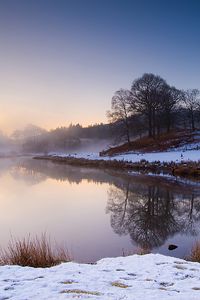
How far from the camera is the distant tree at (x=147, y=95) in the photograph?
53812 mm

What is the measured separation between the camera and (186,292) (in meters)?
4.49

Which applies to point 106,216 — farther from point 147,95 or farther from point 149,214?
point 147,95

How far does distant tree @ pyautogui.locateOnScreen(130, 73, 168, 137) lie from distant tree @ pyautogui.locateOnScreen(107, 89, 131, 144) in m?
1.10

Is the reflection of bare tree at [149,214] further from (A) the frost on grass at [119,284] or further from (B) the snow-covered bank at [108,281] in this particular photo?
(A) the frost on grass at [119,284]

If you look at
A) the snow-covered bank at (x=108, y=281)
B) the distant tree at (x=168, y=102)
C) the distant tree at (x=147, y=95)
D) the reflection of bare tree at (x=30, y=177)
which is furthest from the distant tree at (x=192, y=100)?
the snow-covered bank at (x=108, y=281)

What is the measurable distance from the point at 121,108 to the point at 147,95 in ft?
16.7

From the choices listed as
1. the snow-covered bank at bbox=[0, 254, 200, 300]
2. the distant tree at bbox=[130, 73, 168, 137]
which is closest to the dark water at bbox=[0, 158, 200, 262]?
the snow-covered bank at bbox=[0, 254, 200, 300]

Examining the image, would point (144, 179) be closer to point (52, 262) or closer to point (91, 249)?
point (91, 249)

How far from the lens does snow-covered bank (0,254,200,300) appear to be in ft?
14.3

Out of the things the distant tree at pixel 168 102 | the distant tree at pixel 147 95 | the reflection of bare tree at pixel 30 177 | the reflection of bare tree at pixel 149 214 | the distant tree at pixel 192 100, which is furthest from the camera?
the distant tree at pixel 192 100

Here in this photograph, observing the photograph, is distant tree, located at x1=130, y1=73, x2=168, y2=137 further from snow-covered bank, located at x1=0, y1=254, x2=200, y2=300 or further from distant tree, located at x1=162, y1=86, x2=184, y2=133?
snow-covered bank, located at x1=0, y1=254, x2=200, y2=300

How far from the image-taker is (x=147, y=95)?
5388cm

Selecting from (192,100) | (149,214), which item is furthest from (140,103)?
(149,214)

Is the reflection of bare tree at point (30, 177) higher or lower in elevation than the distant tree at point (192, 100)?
lower
